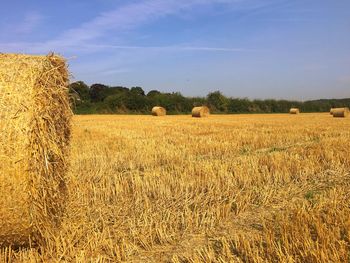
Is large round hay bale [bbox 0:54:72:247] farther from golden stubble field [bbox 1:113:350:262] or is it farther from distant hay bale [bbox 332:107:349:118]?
distant hay bale [bbox 332:107:349:118]

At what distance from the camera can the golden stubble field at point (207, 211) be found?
157 inches

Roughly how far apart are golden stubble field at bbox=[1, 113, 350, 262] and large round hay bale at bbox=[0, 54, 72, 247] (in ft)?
0.87

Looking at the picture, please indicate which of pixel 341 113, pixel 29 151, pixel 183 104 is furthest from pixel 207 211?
pixel 183 104

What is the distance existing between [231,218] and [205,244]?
87 centimetres

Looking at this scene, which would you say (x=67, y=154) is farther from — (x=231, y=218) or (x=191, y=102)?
(x=191, y=102)

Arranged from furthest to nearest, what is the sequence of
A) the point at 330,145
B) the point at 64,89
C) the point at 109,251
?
1. the point at 330,145
2. the point at 64,89
3. the point at 109,251

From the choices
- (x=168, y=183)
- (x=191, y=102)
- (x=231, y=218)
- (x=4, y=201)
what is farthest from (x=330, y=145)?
(x=191, y=102)

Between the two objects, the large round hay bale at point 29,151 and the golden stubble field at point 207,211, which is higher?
the large round hay bale at point 29,151

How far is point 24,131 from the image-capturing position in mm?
4020

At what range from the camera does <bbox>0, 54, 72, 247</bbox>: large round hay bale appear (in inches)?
154

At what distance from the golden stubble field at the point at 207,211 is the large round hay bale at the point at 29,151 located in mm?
264

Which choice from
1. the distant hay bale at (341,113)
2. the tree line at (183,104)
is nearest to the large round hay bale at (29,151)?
the distant hay bale at (341,113)

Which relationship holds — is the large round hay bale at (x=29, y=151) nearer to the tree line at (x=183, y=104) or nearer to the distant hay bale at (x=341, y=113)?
the distant hay bale at (x=341, y=113)

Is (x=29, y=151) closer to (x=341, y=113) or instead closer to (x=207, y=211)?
(x=207, y=211)
